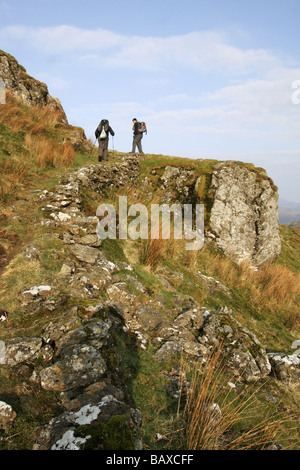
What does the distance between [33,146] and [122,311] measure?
8286mm

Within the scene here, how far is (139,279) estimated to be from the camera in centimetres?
623

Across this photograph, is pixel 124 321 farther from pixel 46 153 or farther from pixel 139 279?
pixel 46 153

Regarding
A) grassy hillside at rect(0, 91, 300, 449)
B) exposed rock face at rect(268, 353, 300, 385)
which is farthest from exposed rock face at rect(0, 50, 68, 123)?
exposed rock face at rect(268, 353, 300, 385)

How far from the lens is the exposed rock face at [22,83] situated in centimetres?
1403

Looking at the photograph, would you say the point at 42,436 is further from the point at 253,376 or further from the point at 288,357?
the point at 288,357

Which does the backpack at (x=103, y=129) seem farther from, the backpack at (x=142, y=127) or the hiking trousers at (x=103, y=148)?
the backpack at (x=142, y=127)

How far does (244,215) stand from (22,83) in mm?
14714

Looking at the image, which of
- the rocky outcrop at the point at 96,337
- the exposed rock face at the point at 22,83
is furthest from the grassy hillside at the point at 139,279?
the exposed rock face at the point at 22,83

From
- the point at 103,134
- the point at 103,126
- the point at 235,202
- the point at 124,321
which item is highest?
the point at 103,126

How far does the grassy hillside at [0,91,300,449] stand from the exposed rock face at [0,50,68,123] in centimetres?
216

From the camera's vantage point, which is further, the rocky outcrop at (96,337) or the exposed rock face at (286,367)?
the exposed rock face at (286,367)

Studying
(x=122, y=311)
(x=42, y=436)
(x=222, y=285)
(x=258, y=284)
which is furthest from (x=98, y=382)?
(x=258, y=284)

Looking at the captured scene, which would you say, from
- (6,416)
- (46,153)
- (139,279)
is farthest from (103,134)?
(6,416)

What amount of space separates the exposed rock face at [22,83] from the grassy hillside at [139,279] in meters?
2.16
